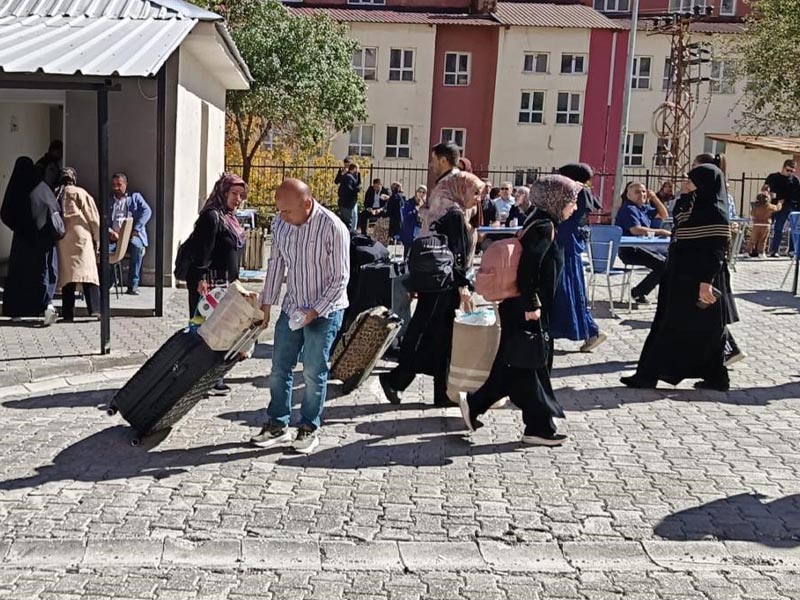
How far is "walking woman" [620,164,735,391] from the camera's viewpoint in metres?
8.28

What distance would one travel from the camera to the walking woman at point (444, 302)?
24.7 feet

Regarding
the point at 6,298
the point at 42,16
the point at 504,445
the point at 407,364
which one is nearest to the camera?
the point at 504,445

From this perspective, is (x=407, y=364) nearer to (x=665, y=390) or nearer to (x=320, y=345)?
(x=320, y=345)

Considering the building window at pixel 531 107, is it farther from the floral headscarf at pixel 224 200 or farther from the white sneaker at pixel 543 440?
the white sneaker at pixel 543 440

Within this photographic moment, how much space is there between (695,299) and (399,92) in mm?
38423

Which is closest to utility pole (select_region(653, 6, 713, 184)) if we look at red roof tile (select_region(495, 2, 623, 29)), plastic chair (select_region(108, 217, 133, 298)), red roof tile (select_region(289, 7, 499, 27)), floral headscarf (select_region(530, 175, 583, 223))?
red roof tile (select_region(495, 2, 623, 29))

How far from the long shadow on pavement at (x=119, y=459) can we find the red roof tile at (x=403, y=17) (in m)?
39.2

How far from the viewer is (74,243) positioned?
10.8 m

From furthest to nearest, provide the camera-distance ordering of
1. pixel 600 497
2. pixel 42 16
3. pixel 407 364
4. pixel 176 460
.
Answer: pixel 42 16 → pixel 407 364 → pixel 176 460 → pixel 600 497

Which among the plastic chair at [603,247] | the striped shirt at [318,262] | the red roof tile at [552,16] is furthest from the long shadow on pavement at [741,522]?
the red roof tile at [552,16]

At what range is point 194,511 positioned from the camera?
5637 mm

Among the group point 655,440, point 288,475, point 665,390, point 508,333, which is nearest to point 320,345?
point 288,475

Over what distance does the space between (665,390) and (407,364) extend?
252 cm

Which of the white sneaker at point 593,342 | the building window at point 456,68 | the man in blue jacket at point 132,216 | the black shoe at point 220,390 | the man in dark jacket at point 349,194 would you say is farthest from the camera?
the building window at point 456,68
